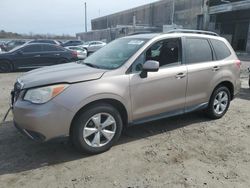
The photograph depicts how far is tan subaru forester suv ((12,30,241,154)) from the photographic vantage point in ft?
11.8

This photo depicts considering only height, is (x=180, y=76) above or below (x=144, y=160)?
above

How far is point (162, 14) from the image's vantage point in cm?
5272

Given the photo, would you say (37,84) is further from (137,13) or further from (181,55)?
(137,13)

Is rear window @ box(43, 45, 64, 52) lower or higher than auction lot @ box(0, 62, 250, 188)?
higher

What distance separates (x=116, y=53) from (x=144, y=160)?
189cm

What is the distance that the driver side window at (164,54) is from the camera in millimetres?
4332

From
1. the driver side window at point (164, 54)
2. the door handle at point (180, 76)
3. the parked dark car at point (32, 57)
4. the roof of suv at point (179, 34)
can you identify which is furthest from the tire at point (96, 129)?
the parked dark car at point (32, 57)

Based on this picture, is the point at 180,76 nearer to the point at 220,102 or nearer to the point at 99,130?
the point at 220,102

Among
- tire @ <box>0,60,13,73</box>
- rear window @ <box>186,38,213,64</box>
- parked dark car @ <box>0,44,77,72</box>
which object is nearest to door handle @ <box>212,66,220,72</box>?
rear window @ <box>186,38,213,64</box>

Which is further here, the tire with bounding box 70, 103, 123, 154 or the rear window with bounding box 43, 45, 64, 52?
the rear window with bounding box 43, 45, 64, 52

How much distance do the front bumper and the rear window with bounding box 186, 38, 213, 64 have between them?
2.50 m

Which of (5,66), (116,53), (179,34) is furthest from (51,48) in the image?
(179,34)

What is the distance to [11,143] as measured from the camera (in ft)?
14.3

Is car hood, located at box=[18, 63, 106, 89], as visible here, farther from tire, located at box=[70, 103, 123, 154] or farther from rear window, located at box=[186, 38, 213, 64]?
rear window, located at box=[186, 38, 213, 64]
